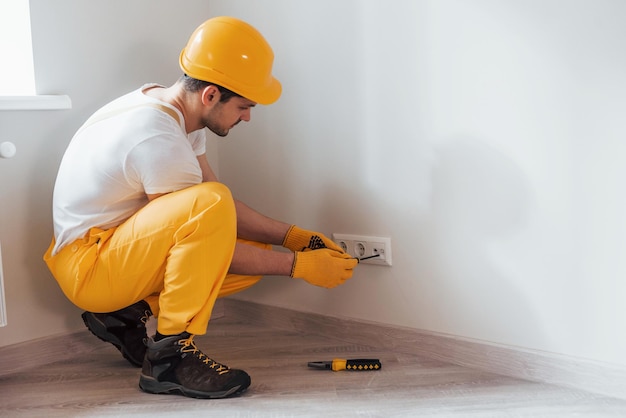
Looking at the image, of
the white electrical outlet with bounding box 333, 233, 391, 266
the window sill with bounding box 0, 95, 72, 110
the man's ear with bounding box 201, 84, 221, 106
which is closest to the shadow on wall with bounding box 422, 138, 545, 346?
the white electrical outlet with bounding box 333, 233, 391, 266

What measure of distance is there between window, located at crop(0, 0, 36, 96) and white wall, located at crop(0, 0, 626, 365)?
1.5 inches

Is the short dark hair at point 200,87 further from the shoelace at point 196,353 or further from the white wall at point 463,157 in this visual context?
the shoelace at point 196,353

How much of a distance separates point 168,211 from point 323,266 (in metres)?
0.43

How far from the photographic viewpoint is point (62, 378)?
1.83 m

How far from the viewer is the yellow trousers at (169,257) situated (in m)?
1.63

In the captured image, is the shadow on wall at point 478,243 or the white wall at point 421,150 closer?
the white wall at point 421,150

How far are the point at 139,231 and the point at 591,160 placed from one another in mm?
1013

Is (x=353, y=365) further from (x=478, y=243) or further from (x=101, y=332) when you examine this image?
(x=101, y=332)

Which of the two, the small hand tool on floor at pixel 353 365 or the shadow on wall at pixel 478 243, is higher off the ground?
the shadow on wall at pixel 478 243

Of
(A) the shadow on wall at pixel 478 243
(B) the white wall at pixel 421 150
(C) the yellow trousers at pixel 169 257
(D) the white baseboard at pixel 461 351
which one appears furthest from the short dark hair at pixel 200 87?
(D) the white baseboard at pixel 461 351

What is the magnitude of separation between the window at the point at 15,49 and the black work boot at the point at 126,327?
24.1 inches

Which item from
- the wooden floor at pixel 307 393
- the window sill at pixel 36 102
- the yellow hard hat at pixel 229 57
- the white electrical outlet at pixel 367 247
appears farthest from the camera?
the white electrical outlet at pixel 367 247

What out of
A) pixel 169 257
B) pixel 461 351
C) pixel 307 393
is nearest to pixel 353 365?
pixel 307 393

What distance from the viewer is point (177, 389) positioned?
1687 millimetres
